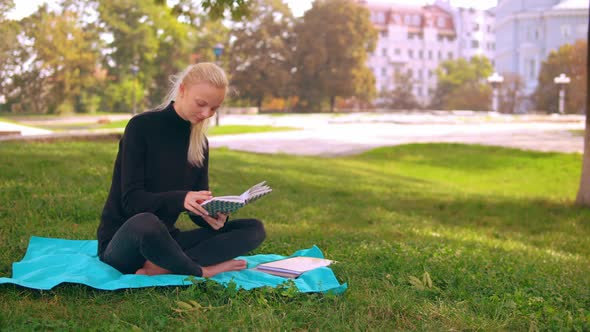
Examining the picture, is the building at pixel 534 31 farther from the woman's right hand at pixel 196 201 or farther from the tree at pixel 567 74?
the woman's right hand at pixel 196 201

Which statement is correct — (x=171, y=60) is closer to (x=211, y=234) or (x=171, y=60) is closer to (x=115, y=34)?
(x=115, y=34)

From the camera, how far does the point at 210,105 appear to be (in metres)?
3.75

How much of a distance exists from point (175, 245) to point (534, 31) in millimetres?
80961

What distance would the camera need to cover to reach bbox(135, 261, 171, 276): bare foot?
12.3 feet

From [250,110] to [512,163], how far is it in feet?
113

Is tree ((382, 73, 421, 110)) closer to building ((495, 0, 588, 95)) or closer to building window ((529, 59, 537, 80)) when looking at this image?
building ((495, 0, 588, 95))

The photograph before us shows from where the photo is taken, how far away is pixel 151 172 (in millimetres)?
3762

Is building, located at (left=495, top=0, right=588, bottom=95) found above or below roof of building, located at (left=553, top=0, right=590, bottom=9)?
below

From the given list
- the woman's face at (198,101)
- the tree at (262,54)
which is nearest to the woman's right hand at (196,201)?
the woman's face at (198,101)

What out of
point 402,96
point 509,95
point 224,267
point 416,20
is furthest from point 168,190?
point 416,20

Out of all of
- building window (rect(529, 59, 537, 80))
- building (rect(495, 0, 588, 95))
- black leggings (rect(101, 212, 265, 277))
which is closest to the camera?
black leggings (rect(101, 212, 265, 277))

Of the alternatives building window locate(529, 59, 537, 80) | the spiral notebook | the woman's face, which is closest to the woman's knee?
the spiral notebook

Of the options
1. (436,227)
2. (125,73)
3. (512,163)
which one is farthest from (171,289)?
(125,73)

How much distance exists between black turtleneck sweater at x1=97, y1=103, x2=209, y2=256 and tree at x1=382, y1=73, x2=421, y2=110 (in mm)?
67245
